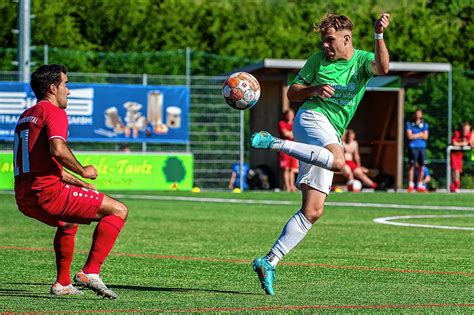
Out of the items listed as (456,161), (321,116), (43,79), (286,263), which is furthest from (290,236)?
(456,161)

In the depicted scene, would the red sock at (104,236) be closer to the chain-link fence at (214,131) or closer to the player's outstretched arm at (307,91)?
the player's outstretched arm at (307,91)

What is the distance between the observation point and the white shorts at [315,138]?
931cm

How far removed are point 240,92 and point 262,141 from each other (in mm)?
984

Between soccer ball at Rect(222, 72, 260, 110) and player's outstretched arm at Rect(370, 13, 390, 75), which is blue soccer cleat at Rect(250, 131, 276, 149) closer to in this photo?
soccer ball at Rect(222, 72, 260, 110)

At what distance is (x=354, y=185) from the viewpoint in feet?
101

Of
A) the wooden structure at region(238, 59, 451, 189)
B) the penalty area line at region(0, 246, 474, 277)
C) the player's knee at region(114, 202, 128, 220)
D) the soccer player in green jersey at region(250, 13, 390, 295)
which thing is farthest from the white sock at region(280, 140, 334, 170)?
the wooden structure at region(238, 59, 451, 189)

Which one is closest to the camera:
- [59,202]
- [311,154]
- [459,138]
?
[59,202]

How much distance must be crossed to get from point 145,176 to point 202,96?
282cm

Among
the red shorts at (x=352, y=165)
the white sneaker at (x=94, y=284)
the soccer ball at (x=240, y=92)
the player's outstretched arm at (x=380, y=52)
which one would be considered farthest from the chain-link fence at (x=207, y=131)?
the white sneaker at (x=94, y=284)

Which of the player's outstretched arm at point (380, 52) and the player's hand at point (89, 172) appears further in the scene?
the player's outstretched arm at point (380, 52)

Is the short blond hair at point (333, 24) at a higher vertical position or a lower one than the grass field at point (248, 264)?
higher

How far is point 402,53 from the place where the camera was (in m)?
38.0

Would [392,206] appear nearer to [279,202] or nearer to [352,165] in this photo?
[279,202]

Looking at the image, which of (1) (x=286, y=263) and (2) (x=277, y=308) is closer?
(2) (x=277, y=308)
